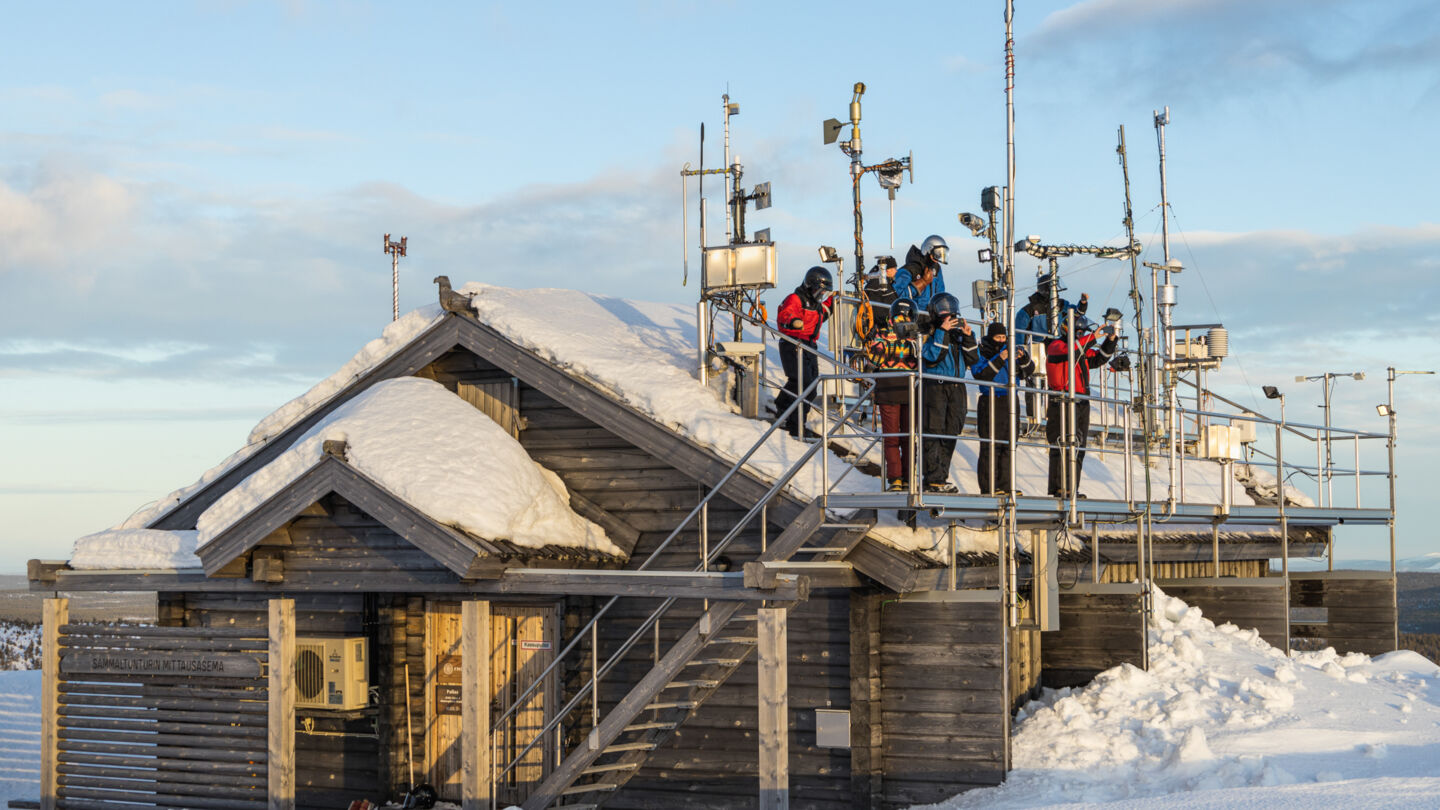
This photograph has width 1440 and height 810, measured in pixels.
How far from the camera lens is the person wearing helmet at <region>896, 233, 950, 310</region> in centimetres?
1521

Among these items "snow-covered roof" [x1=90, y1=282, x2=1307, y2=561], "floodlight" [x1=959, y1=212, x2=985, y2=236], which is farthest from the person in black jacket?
"snow-covered roof" [x1=90, y1=282, x2=1307, y2=561]

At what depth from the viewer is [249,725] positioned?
52.2 ft

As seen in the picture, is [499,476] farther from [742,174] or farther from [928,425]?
[742,174]

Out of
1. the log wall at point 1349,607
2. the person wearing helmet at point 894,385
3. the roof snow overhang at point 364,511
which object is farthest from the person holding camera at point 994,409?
the log wall at point 1349,607

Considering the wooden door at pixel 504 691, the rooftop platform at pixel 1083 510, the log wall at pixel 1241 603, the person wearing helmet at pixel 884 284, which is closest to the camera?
the rooftop platform at pixel 1083 510

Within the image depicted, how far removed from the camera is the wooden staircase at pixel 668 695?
43.7 feet

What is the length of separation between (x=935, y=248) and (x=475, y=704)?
21.0ft

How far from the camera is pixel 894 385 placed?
13.4 m

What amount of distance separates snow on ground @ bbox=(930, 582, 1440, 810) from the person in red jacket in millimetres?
2360

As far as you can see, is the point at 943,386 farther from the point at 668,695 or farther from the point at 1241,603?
the point at 1241,603

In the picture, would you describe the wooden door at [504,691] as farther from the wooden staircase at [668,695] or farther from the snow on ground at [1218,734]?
the snow on ground at [1218,734]

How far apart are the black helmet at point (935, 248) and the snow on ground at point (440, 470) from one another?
14.5 feet

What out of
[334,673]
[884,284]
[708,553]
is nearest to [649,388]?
[708,553]

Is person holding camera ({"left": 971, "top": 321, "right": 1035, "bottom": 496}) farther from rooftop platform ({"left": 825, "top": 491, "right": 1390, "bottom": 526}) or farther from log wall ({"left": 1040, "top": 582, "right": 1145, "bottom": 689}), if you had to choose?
log wall ({"left": 1040, "top": 582, "right": 1145, "bottom": 689})
